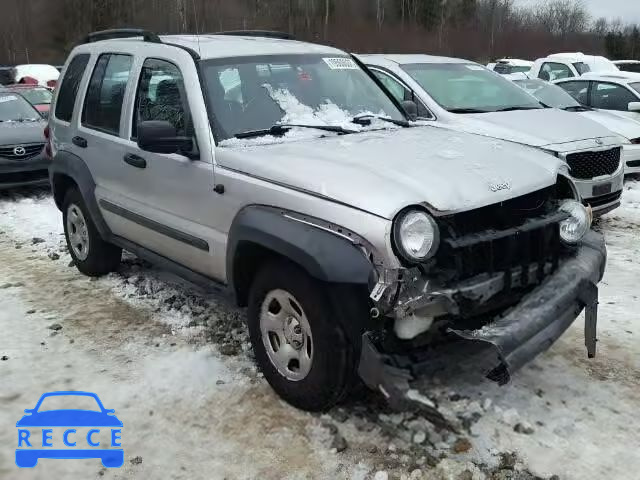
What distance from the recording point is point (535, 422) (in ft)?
11.0

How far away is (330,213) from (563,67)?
45.6 feet

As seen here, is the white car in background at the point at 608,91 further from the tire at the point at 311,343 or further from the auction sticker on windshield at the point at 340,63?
the tire at the point at 311,343

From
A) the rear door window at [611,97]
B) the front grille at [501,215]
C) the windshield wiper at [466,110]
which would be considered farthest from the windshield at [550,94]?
the front grille at [501,215]

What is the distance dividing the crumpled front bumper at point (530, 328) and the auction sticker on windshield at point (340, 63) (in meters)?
2.07

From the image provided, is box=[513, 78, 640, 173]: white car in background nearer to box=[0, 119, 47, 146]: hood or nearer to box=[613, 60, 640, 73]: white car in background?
box=[0, 119, 47, 146]: hood

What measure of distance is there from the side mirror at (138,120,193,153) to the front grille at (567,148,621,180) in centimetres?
389

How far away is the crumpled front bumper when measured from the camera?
114 inches

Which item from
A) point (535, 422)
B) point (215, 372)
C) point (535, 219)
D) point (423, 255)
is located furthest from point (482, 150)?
point (215, 372)

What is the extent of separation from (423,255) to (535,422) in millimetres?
1156

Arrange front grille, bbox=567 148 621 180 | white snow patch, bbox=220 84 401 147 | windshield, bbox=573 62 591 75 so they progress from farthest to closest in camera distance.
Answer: windshield, bbox=573 62 591 75
front grille, bbox=567 148 621 180
white snow patch, bbox=220 84 401 147

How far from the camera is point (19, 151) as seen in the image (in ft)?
29.2

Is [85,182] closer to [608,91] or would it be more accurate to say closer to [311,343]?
[311,343]

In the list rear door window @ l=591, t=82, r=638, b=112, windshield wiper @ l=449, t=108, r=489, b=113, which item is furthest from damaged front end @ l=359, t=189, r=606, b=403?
rear door window @ l=591, t=82, r=638, b=112

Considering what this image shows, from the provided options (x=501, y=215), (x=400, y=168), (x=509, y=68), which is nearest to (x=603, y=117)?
(x=501, y=215)
